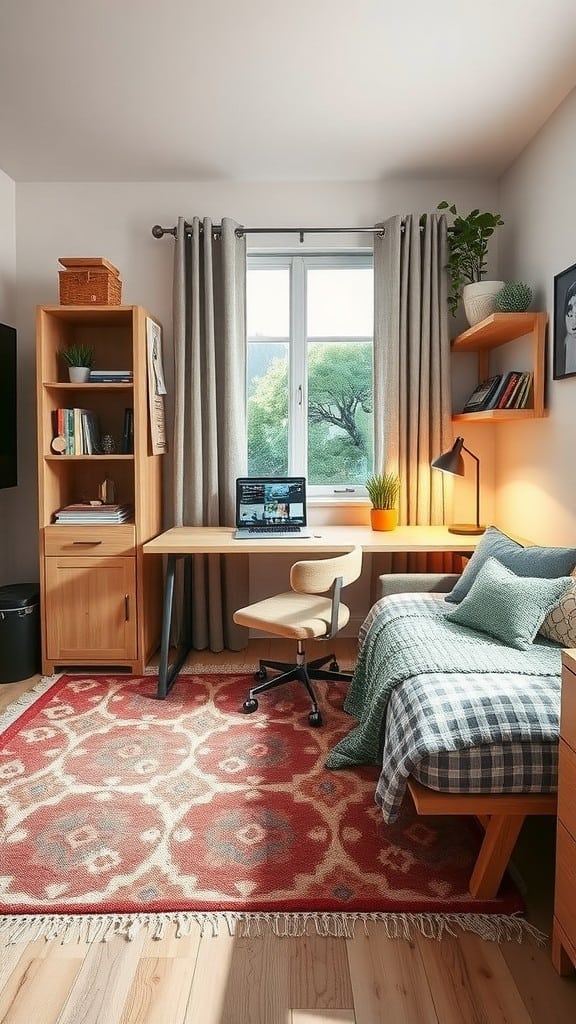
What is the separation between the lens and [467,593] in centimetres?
293

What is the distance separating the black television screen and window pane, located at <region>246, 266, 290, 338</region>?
128 centimetres

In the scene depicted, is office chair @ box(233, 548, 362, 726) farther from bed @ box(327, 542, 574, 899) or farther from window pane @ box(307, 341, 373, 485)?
window pane @ box(307, 341, 373, 485)

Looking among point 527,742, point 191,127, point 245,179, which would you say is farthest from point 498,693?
point 245,179

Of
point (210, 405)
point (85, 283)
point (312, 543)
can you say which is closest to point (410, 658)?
point (312, 543)

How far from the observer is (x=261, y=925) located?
178 cm

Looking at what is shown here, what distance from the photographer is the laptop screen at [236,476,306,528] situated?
3.81 m

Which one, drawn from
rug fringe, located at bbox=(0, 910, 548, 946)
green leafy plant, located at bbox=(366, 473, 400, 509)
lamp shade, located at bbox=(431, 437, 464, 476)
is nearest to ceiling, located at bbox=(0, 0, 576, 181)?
lamp shade, located at bbox=(431, 437, 464, 476)

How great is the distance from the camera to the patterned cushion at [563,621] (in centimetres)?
242

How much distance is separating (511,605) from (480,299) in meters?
1.75

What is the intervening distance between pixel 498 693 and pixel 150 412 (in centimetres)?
238

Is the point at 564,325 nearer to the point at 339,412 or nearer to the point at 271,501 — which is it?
the point at 339,412

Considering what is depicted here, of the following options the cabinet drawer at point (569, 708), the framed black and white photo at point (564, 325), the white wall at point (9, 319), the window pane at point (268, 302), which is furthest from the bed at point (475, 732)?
the white wall at point (9, 319)

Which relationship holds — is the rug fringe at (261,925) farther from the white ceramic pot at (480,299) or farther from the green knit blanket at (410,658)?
the white ceramic pot at (480,299)

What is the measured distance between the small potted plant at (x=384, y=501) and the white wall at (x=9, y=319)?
6.37 feet
